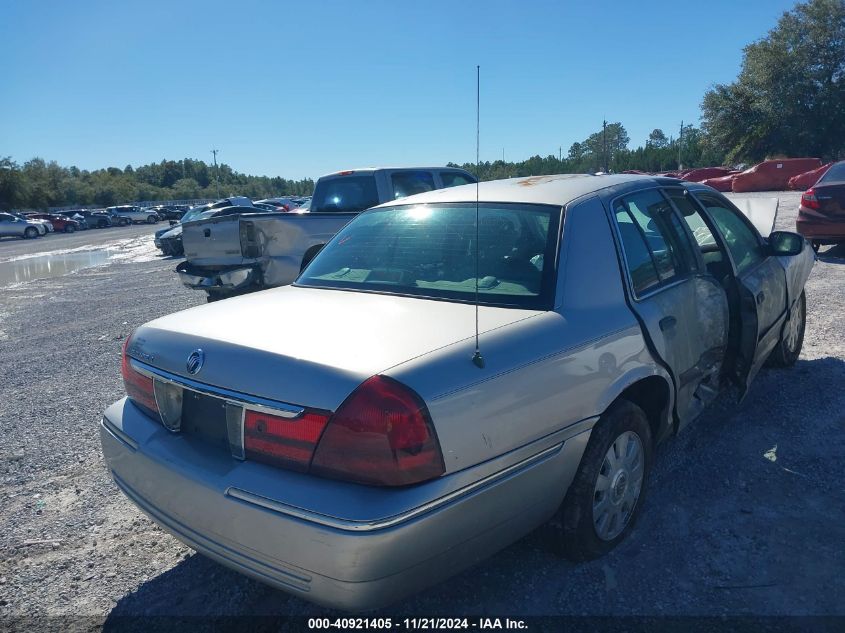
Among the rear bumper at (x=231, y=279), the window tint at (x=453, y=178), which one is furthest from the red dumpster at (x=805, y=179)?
the rear bumper at (x=231, y=279)

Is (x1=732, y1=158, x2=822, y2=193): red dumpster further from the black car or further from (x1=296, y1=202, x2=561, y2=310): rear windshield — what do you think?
the black car

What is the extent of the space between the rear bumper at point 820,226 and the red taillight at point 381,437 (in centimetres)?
1036

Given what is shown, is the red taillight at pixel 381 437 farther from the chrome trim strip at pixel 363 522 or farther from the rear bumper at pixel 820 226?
the rear bumper at pixel 820 226

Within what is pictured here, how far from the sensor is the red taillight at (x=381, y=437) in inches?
78.0

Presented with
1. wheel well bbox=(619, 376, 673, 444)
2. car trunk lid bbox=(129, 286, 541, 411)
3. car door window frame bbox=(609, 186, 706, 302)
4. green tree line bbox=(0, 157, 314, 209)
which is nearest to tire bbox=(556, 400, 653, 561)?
wheel well bbox=(619, 376, 673, 444)

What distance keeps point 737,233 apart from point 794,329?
1.29 metres

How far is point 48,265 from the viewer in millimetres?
20328

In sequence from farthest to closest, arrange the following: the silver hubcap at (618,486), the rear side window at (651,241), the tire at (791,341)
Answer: the tire at (791,341) → the rear side window at (651,241) → the silver hubcap at (618,486)

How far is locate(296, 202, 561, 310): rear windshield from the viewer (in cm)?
278

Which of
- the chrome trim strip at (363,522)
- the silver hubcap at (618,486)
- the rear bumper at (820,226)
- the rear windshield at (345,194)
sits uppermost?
the rear windshield at (345,194)

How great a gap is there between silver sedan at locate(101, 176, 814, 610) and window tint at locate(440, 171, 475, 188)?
589 cm

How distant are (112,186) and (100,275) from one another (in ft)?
273

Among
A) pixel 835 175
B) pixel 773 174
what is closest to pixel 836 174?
pixel 835 175

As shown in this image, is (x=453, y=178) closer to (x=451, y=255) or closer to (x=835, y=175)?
(x=835, y=175)
